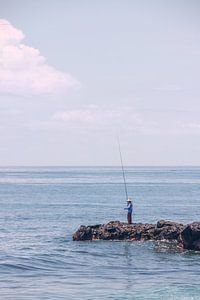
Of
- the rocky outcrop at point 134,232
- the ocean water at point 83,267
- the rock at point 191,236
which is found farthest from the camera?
the rocky outcrop at point 134,232

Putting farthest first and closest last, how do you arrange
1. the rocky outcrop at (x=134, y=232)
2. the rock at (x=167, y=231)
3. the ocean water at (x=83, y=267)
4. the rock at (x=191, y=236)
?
the rocky outcrop at (x=134, y=232), the rock at (x=167, y=231), the rock at (x=191, y=236), the ocean water at (x=83, y=267)

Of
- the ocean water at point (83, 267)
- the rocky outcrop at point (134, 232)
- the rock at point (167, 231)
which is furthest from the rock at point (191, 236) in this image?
the rock at point (167, 231)

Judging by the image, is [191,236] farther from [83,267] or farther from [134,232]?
[83,267]

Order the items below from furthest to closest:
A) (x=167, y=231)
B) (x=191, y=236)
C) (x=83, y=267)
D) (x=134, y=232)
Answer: (x=134, y=232) → (x=167, y=231) → (x=191, y=236) → (x=83, y=267)

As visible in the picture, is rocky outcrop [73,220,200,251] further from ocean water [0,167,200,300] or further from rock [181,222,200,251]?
rock [181,222,200,251]

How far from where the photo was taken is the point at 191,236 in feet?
109

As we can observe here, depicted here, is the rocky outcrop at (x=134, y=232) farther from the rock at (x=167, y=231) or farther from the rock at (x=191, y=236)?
the rock at (x=191, y=236)

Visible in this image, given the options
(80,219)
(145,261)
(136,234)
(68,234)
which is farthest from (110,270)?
→ (80,219)

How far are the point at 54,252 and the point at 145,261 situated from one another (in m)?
5.15

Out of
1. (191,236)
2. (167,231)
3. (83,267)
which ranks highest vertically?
(167,231)

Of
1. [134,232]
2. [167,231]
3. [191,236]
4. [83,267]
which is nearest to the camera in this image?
[83,267]

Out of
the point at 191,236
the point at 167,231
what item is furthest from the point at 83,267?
the point at 167,231

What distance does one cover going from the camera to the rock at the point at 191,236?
3312 cm

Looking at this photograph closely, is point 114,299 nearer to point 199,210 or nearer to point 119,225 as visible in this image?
point 119,225
